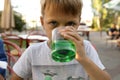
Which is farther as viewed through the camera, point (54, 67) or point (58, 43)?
point (54, 67)

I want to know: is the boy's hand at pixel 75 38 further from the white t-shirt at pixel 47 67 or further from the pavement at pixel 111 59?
the pavement at pixel 111 59

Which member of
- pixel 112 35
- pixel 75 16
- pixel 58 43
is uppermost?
pixel 75 16

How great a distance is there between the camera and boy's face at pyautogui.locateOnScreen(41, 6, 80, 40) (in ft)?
5.09

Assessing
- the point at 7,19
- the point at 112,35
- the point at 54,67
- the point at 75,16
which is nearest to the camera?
the point at 75,16

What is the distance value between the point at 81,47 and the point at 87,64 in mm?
92

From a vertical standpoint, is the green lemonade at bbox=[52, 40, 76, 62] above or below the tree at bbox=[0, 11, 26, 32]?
above

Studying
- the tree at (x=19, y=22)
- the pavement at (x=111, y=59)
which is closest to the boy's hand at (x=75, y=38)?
the pavement at (x=111, y=59)

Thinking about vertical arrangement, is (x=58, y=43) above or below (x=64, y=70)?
above

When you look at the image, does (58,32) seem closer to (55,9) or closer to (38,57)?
(55,9)

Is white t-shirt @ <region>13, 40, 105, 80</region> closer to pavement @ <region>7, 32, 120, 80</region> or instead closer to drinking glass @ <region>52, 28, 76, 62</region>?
drinking glass @ <region>52, 28, 76, 62</region>

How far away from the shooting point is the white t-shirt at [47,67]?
1761mm

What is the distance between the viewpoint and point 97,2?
122 ft

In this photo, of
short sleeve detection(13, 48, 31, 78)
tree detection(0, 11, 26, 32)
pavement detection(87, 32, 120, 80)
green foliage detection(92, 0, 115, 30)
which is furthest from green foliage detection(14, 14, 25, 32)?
short sleeve detection(13, 48, 31, 78)

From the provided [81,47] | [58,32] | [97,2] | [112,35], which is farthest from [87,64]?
[97,2]
